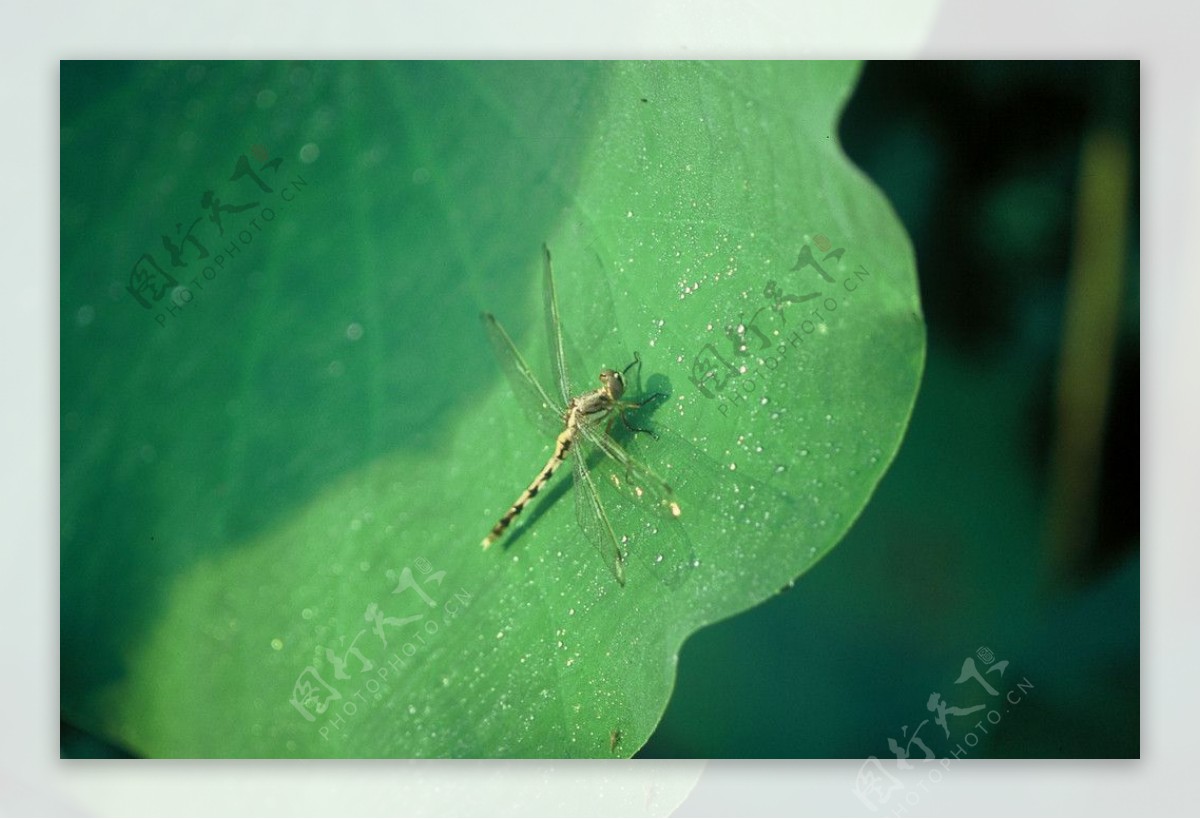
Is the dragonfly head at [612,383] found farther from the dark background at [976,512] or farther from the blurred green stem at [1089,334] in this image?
the blurred green stem at [1089,334]

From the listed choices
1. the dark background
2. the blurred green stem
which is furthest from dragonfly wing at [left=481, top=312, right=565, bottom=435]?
the blurred green stem

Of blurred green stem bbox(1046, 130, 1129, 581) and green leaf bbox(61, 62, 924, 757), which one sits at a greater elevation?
green leaf bbox(61, 62, 924, 757)

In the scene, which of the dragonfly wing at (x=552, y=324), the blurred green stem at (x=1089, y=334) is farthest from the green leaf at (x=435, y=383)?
the blurred green stem at (x=1089, y=334)

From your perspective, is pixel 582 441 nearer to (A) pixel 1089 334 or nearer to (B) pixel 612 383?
(B) pixel 612 383

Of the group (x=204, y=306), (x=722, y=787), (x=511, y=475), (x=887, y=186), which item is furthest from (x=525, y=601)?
(x=887, y=186)

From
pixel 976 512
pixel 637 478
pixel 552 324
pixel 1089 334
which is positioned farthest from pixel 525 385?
pixel 1089 334

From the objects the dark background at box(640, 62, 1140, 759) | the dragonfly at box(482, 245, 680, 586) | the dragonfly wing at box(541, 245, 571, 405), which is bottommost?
the dark background at box(640, 62, 1140, 759)

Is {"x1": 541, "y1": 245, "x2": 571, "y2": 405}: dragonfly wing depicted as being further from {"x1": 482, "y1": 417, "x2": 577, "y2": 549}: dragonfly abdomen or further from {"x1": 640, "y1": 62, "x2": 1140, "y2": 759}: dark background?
{"x1": 640, "y1": 62, "x2": 1140, "y2": 759}: dark background
